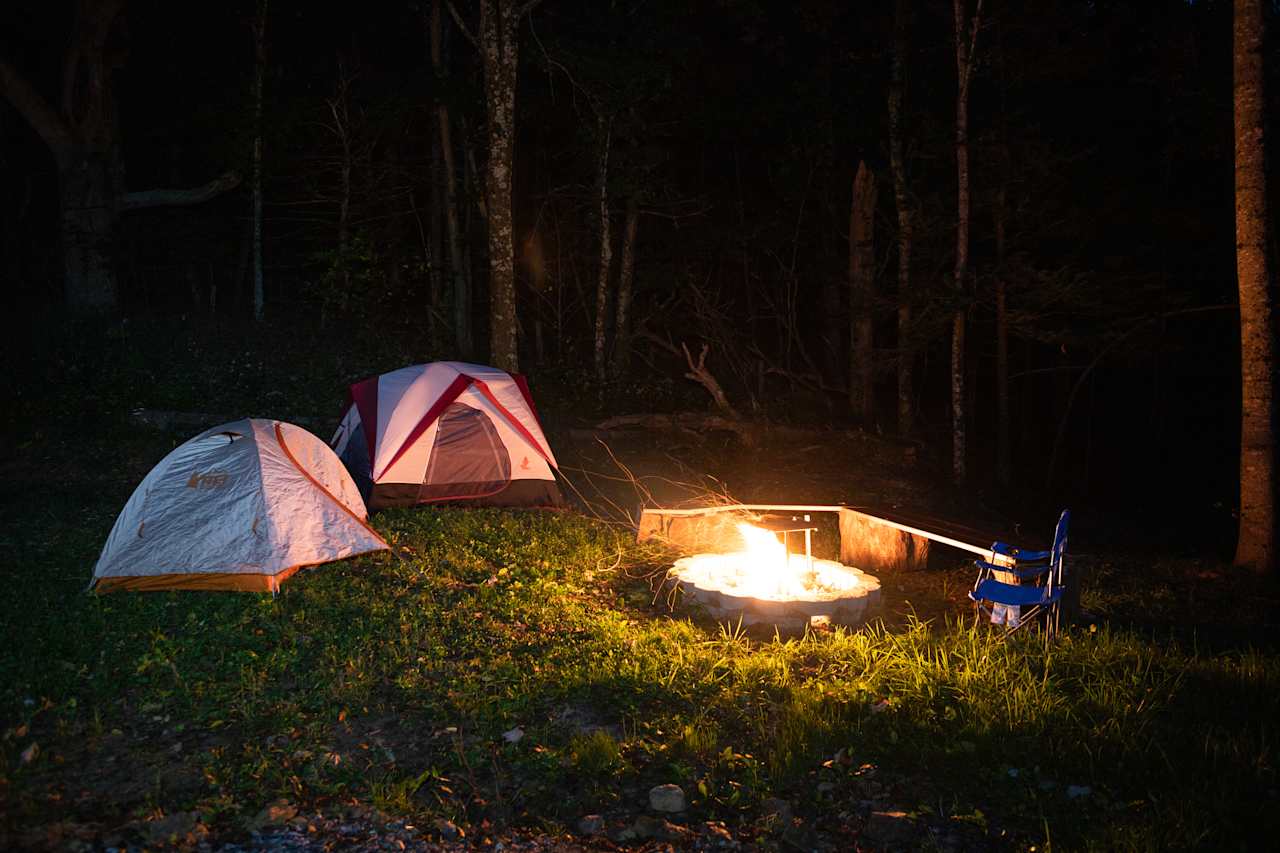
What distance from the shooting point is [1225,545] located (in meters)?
13.3

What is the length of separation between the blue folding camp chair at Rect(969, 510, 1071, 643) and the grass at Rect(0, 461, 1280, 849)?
0.33 m

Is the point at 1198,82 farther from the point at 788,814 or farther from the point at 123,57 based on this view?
the point at 123,57

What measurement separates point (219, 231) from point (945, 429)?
21307 millimetres

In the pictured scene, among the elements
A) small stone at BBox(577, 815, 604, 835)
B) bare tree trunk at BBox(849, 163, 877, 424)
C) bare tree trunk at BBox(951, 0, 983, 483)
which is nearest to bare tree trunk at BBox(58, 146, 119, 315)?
bare tree trunk at BBox(849, 163, 877, 424)

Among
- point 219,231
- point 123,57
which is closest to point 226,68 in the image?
point 123,57

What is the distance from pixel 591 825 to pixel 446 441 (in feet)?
23.8

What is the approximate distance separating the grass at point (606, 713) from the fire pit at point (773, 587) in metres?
0.28

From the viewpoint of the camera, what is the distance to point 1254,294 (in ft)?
29.5

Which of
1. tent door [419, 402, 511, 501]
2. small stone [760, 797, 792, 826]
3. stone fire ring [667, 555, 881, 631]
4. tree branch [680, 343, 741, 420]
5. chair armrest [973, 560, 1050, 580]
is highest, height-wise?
tree branch [680, 343, 741, 420]

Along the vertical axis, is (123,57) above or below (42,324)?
above

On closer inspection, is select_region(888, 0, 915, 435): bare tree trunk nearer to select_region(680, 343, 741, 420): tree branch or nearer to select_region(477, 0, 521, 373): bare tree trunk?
select_region(680, 343, 741, 420): tree branch

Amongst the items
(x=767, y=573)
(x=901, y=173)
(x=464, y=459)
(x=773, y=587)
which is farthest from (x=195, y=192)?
(x=773, y=587)

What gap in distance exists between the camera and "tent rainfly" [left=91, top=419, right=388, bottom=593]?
7285mm

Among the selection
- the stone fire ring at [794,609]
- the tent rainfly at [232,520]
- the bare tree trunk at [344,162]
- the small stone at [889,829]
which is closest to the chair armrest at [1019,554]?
the stone fire ring at [794,609]
